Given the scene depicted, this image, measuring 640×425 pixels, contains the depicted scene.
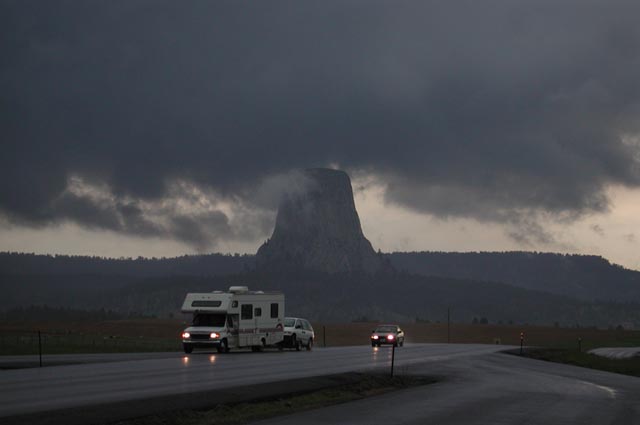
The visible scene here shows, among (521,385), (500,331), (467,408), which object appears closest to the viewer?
(467,408)

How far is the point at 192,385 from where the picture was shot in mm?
25797

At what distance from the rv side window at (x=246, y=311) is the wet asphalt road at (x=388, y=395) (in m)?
6.81

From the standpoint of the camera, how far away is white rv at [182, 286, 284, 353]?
46625mm

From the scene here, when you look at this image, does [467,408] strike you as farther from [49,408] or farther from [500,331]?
[500,331]

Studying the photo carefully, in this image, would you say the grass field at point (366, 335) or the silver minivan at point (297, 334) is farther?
the grass field at point (366, 335)

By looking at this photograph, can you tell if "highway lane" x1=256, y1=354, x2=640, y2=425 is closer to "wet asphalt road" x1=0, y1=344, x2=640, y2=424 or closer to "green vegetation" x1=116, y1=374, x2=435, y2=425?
"wet asphalt road" x1=0, y1=344, x2=640, y2=424

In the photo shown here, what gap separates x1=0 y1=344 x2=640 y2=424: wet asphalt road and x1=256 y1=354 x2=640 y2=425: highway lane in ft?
0.07

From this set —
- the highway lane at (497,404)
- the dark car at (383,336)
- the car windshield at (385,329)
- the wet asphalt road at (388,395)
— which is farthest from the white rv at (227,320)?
the car windshield at (385,329)

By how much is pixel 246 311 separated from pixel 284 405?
83.9ft

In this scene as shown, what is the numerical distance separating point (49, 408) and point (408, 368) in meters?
20.4

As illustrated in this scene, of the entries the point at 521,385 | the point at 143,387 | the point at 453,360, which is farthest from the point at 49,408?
the point at 453,360

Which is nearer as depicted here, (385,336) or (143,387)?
(143,387)

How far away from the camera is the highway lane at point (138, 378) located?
Result: 2134cm

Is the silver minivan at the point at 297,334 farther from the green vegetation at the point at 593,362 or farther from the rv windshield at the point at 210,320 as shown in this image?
the green vegetation at the point at 593,362
